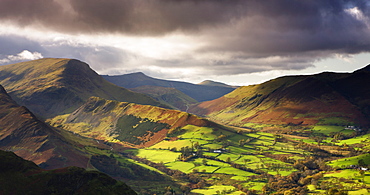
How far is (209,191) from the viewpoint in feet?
607

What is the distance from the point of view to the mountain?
375 ft

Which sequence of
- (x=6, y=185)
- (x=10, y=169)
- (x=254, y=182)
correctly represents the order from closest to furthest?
(x=6, y=185) < (x=10, y=169) < (x=254, y=182)

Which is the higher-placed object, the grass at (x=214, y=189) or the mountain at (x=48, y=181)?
the mountain at (x=48, y=181)

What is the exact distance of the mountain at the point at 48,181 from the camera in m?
114

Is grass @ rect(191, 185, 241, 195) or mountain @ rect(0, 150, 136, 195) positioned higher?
mountain @ rect(0, 150, 136, 195)

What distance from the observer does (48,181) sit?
118 metres

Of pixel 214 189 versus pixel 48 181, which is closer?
pixel 48 181

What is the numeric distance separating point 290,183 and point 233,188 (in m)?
37.3

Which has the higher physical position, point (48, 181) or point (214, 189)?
point (48, 181)

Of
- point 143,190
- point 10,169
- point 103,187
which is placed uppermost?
point 10,169

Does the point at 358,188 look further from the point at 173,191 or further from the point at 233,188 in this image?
the point at 173,191

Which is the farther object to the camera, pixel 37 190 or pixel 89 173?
pixel 89 173

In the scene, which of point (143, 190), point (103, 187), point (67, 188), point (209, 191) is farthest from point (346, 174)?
point (67, 188)

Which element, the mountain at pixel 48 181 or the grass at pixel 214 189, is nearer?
the mountain at pixel 48 181
